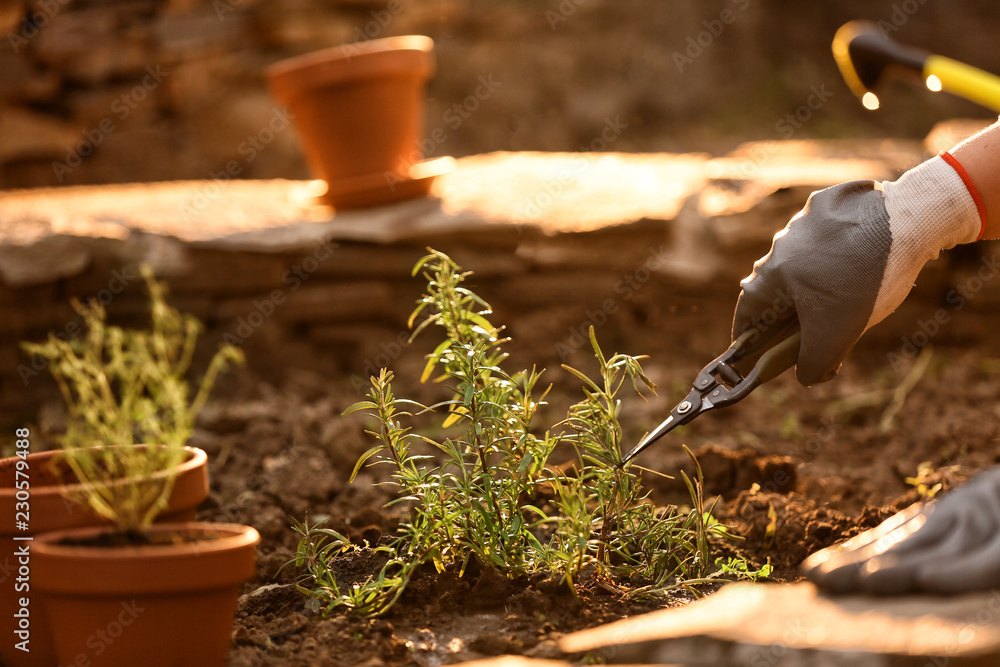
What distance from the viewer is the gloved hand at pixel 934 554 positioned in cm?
109

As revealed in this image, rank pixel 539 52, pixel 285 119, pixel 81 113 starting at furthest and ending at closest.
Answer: pixel 539 52
pixel 285 119
pixel 81 113

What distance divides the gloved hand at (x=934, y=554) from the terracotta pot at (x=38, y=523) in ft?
3.26

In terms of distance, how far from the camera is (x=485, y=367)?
4.92ft

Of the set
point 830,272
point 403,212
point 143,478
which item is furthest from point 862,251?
point 403,212

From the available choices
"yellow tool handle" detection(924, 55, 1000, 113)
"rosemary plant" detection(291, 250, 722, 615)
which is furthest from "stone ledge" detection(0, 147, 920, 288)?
"rosemary plant" detection(291, 250, 722, 615)

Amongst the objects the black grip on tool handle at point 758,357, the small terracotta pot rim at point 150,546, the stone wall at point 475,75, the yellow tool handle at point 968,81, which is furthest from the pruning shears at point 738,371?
the stone wall at point 475,75

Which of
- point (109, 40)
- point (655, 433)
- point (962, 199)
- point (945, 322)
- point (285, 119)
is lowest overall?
point (945, 322)

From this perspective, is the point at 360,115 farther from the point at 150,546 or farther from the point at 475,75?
the point at 475,75

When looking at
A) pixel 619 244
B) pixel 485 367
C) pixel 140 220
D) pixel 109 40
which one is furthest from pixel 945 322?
pixel 109 40

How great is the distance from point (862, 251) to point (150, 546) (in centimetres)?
138

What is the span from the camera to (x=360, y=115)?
125 inches

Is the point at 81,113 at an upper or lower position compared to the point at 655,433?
upper

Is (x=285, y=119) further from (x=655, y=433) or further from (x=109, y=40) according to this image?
(x=655, y=433)

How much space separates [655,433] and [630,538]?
0.65 feet
